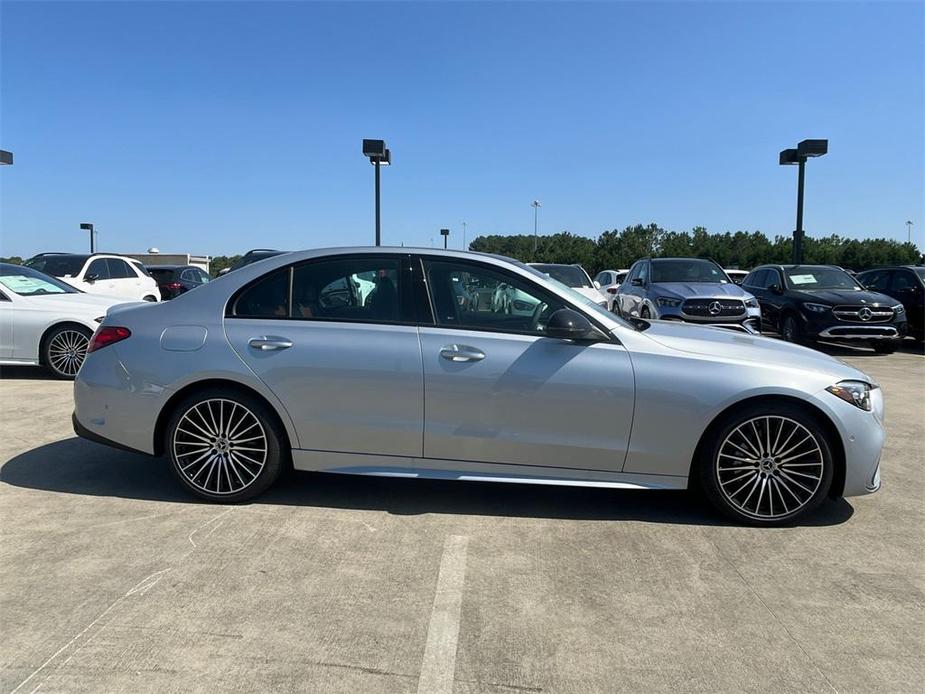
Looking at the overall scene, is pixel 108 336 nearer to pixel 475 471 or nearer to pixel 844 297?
pixel 475 471

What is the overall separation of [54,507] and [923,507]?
566cm

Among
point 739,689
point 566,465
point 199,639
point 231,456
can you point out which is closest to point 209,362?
point 231,456

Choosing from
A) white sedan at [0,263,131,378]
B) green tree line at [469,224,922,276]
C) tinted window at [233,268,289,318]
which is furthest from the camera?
green tree line at [469,224,922,276]

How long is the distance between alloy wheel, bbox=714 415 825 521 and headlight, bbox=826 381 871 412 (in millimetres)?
290

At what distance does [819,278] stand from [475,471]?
11558mm

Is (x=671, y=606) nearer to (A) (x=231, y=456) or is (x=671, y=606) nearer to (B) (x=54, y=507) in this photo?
(A) (x=231, y=456)

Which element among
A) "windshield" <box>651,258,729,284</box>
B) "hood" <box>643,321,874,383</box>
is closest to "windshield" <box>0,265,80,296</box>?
"hood" <box>643,321,874,383</box>

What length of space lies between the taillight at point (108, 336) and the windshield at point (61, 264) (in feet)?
33.6

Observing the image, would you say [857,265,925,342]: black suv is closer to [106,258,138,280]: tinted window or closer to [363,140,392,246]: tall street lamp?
[363,140,392,246]: tall street lamp

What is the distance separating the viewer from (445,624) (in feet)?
9.32

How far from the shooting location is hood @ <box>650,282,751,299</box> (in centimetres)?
1081

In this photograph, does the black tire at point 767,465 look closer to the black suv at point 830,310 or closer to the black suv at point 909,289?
the black suv at point 830,310

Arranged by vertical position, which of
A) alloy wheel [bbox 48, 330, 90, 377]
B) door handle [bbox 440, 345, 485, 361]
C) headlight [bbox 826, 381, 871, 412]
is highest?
door handle [bbox 440, 345, 485, 361]

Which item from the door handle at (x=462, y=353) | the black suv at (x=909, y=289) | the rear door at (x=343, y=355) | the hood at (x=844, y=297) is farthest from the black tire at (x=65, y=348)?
the black suv at (x=909, y=289)
